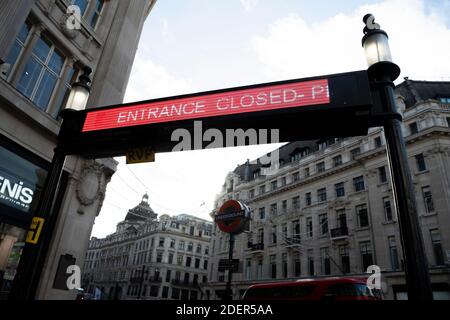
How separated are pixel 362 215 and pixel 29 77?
1321 inches

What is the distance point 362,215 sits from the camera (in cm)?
3428

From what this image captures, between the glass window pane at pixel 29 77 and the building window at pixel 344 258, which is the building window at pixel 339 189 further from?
the glass window pane at pixel 29 77

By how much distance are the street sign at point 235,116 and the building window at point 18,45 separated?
16.6 ft

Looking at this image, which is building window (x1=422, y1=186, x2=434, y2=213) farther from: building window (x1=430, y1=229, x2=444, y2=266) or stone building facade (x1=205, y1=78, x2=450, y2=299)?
building window (x1=430, y1=229, x2=444, y2=266)

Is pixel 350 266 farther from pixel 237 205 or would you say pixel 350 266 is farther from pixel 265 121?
pixel 265 121

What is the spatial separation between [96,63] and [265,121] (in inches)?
401

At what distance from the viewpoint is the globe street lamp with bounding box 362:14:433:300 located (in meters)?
3.01

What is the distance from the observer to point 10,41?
776cm

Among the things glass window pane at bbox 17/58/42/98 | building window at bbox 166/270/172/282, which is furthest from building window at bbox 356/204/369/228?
building window at bbox 166/270/172/282

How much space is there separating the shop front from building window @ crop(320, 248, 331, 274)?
33.3 m

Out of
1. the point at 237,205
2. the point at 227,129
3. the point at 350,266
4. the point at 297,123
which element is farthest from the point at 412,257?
the point at 350,266

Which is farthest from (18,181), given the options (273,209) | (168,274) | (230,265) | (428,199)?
(168,274)

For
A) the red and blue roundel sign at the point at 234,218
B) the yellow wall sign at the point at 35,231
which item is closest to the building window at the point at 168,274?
the red and blue roundel sign at the point at 234,218

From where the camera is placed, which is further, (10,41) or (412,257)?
(10,41)
